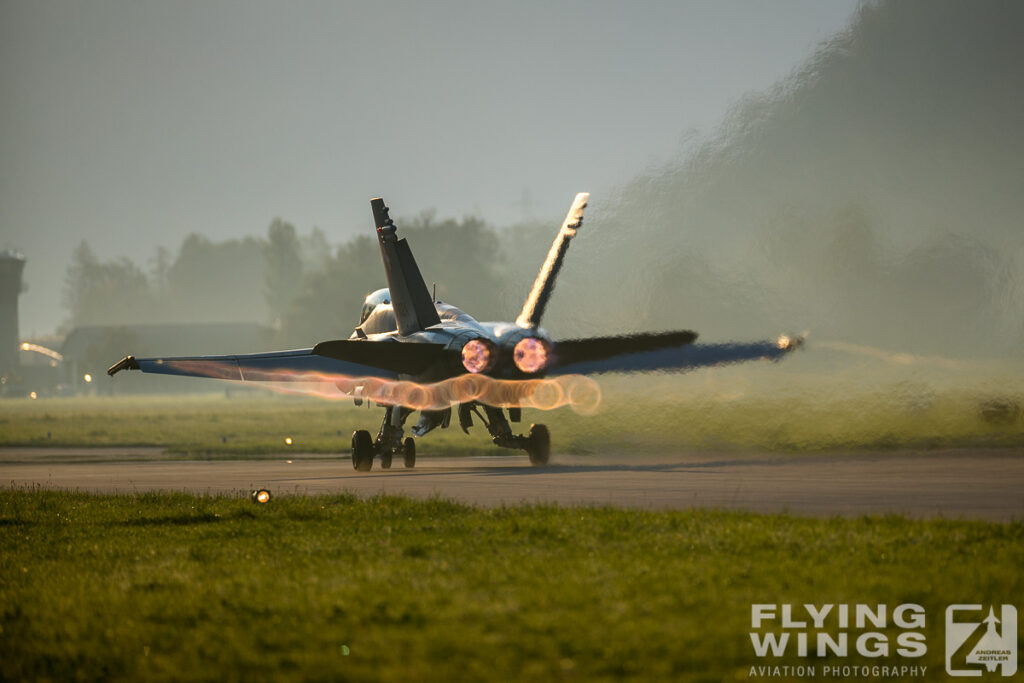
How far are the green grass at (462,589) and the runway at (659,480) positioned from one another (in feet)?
9.64

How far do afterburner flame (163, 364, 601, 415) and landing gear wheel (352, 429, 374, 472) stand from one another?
1.06 metres

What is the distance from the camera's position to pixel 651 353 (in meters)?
31.8

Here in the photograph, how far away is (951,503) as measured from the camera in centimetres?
1859

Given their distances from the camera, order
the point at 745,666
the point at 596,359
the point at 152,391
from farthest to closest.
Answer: the point at 152,391 < the point at 596,359 < the point at 745,666

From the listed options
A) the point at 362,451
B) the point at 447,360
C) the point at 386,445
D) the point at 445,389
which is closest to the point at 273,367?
the point at 362,451

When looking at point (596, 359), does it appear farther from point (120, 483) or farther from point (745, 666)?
point (745, 666)

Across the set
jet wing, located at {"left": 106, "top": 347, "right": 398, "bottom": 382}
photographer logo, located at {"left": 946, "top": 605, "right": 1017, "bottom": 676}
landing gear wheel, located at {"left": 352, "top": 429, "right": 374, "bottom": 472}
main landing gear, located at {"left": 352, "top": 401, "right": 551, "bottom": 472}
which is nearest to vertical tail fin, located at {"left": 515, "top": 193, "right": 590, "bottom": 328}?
main landing gear, located at {"left": 352, "top": 401, "right": 551, "bottom": 472}

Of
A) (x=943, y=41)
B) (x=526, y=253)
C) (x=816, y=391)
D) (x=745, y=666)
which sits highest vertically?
(x=943, y=41)

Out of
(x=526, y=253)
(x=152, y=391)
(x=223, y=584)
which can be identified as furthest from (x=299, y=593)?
(x=152, y=391)

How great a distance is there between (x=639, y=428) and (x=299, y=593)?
23.5m

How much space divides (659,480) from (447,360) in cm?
754

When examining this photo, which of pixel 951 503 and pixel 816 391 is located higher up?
pixel 816 391

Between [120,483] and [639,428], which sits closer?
[120,483]

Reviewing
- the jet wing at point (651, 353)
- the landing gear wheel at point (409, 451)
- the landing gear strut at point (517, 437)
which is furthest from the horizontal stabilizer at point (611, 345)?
the landing gear wheel at point (409, 451)
